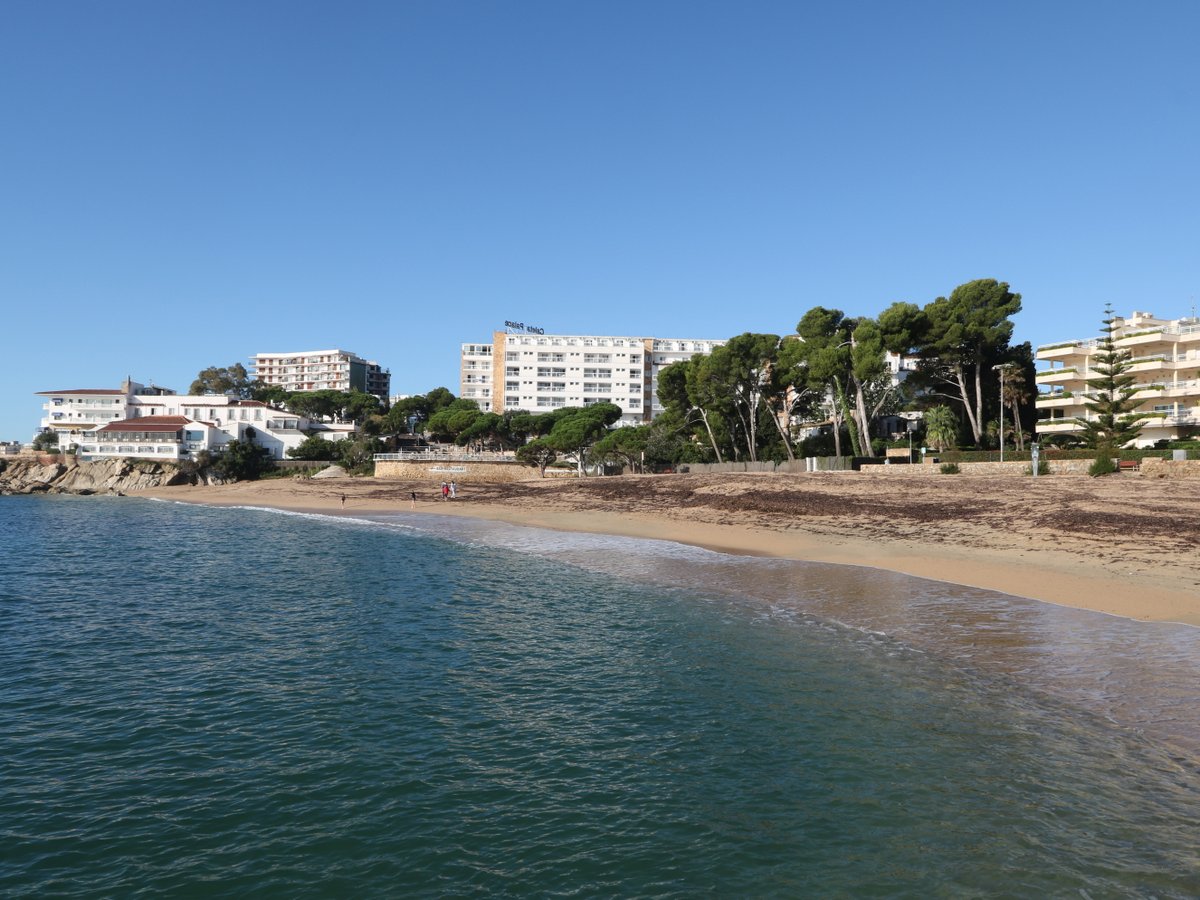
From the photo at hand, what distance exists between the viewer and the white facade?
329ft

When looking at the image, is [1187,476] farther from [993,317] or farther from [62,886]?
[62,886]

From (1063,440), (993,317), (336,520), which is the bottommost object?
(336,520)

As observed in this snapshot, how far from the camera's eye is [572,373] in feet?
429

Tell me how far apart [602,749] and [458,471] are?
80480 millimetres

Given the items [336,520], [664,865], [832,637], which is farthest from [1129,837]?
[336,520]

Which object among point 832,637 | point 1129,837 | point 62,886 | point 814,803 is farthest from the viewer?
point 832,637

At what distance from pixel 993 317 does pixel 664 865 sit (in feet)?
219

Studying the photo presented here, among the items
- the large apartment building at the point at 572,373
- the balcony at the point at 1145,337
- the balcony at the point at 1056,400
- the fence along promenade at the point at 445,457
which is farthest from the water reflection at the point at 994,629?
the large apartment building at the point at 572,373

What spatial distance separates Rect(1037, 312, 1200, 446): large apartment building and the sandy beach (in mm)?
26047

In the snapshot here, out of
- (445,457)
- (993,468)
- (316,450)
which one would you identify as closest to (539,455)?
(445,457)

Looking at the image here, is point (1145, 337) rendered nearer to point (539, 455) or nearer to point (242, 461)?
point (539, 455)

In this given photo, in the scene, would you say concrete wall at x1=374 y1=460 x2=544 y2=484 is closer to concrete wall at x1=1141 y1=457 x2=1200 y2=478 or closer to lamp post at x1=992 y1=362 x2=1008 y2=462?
lamp post at x1=992 y1=362 x2=1008 y2=462

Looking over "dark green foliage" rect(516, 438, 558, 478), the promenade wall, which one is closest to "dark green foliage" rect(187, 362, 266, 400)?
"dark green foliage" rect(516, 438, 558, 478)

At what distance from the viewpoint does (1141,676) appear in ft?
42.9
